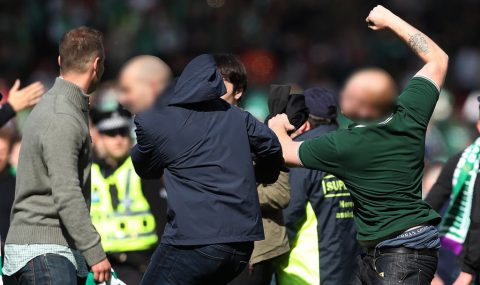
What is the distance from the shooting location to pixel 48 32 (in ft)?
58.8

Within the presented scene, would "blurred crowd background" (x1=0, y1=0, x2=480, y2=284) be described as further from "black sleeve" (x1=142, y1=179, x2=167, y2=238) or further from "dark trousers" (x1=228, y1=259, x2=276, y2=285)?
"dark trousers" (x1=228, y1=259, x2=276, y2=285)

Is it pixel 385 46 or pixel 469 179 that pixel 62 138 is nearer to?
pixel 469 179

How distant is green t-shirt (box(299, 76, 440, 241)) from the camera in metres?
5.27

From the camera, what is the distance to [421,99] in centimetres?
527

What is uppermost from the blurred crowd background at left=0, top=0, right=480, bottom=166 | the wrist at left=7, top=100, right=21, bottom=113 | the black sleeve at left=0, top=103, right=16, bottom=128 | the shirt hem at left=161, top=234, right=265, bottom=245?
the wrist at left=7, top=100, right=21, bottom=113

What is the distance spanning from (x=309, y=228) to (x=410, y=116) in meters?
1.68

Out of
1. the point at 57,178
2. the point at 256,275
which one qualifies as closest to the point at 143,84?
the point at 57,178

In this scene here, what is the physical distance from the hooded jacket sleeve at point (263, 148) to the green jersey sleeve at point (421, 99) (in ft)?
2.37

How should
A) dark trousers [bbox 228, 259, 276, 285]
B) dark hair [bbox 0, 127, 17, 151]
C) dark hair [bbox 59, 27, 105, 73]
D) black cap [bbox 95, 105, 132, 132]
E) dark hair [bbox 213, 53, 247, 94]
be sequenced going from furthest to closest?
black cap [bbox 95, 105, 132, 132] < dark hair [bbox 0, 127, 17, 151] < dark trousers [bbox 228, 259, 276, 285] < dark hair [bbox 213, 53, 247, 94] < dark hair [bbox 59, 27, 105, 73]

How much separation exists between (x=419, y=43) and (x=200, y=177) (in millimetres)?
1472

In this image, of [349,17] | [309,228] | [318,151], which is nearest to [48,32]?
[349,17]

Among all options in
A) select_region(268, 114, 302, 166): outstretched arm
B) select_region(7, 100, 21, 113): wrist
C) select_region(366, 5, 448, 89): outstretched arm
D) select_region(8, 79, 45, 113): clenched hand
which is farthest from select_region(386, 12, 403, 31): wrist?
select_region(7, 100, 21, 113): wrist

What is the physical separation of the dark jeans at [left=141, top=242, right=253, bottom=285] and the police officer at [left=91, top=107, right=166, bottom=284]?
251cm

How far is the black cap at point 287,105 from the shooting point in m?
5.86
